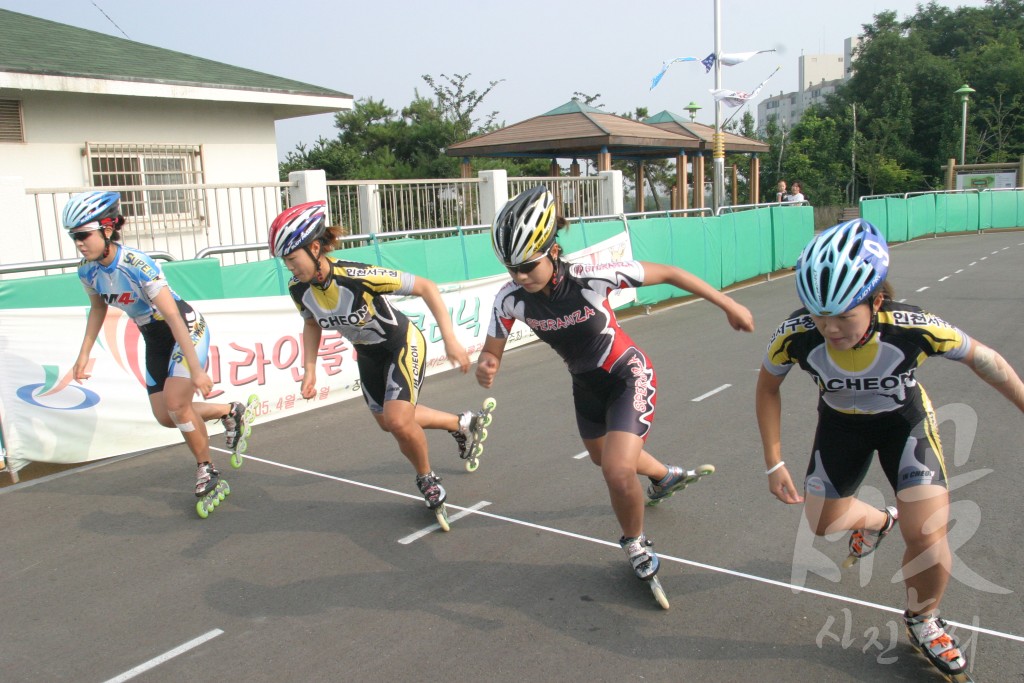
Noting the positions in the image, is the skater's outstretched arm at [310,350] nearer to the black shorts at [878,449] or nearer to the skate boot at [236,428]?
the skate boot at [236,428]

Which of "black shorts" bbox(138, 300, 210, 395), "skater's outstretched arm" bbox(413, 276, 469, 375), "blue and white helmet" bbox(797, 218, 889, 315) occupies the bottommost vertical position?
"black shorts" bbox(138, 300, 210, 395)

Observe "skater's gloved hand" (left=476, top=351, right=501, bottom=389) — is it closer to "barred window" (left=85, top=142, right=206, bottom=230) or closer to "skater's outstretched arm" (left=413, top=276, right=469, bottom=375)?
"skater's outstretched arm" (left=413, top=276, right=469, bottom=375)

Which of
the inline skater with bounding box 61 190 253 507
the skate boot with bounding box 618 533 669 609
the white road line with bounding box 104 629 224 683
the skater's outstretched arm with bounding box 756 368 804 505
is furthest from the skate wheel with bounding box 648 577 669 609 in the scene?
the inline skater with bounding box 61 190 253 507

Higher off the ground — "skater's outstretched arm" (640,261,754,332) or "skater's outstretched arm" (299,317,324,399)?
"skater's outstretched arm" (640,261,754,332)

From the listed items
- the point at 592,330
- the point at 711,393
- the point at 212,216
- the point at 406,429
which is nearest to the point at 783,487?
the point at 592,330

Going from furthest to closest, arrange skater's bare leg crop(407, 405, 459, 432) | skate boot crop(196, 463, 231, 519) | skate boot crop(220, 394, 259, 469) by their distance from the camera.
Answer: skate boot crop(220, 394, 259, 469), skater's bare leg crop(407, 405, 459, 432), skate boot crop(196, 463, 231, 519)

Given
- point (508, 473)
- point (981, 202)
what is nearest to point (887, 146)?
point (981, 202)

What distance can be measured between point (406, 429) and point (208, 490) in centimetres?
167

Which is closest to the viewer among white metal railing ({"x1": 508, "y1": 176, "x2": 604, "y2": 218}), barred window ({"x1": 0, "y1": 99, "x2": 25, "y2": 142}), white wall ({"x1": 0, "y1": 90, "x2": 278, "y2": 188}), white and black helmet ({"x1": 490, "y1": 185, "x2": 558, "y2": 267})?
white and black helmet ({"x1": 490, "y1": 185, "x2": 558, "y2": 267})

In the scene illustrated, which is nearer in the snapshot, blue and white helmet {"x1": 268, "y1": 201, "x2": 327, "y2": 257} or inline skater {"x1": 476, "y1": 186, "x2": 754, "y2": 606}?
inline skater {"x1": 476, "y1": 186, "x2": 754, "y2": 606}

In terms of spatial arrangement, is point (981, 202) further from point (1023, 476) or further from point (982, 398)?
point (1023, 476)

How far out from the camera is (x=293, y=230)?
5.18 m

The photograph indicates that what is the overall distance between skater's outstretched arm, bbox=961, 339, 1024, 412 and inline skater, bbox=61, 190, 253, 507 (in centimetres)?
443

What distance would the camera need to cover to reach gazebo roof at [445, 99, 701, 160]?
22953mm
